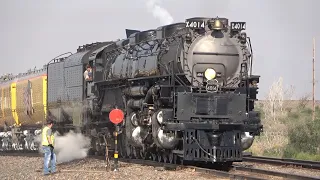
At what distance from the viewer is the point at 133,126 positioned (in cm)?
1716

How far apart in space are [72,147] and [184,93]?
823cm

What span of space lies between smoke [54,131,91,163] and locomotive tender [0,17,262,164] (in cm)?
154

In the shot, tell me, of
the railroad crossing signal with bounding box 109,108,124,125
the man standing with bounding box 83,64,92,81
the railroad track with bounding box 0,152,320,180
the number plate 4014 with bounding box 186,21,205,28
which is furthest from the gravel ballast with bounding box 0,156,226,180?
the number plate 4014 with bounding box 186,21,205,28

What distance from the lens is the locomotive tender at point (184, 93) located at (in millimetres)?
14625

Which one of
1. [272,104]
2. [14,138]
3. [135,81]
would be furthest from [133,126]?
[272,104]

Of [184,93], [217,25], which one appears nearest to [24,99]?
[184,93]

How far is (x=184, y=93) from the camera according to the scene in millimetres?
14641

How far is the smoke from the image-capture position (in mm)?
20891

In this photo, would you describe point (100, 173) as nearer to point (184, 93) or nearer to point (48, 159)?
point (48, 159)

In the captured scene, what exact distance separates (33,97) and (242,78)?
1495 centimetres

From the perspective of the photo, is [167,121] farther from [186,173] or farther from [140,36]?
[140,36]

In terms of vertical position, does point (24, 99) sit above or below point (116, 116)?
above

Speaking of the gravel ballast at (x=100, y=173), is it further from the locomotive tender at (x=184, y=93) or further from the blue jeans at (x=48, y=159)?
the locomotive tender at (x=184, y=93)

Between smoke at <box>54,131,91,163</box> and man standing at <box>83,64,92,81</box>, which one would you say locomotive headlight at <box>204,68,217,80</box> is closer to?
man standing at <box>83,64,92,81</box>
